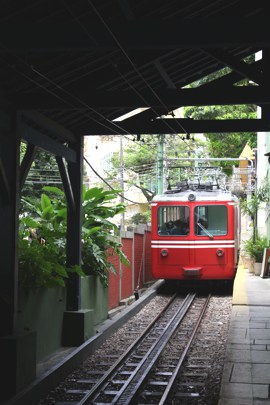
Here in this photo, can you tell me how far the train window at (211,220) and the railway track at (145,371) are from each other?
166 inches

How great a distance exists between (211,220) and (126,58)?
10923 mm

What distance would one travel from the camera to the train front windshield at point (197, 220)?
17062 millimetres

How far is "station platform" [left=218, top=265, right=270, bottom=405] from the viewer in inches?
244

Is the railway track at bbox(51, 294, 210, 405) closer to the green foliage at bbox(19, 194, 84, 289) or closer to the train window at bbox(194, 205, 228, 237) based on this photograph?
the green foliage at bbox(19, 194, 84, 289)

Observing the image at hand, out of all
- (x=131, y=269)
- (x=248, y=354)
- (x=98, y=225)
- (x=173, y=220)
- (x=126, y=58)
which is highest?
(x=126, y=58)

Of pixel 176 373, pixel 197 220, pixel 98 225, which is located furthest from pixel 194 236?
pixel 176 373

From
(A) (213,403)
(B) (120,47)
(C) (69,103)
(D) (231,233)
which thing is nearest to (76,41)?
(B) (120,47)

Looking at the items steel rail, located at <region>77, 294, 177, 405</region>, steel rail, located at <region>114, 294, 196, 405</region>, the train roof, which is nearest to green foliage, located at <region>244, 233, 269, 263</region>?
the train roof

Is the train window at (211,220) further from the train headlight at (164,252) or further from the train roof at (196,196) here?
the train headlight at (164,252)

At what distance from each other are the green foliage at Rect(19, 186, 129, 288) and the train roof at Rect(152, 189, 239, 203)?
451cm

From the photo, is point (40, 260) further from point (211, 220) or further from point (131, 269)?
point (211, 220)

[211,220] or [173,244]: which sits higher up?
[211,220]

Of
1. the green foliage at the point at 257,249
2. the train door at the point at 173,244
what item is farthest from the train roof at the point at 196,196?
the green foliage at the point at 257,249

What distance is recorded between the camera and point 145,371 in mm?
8500
